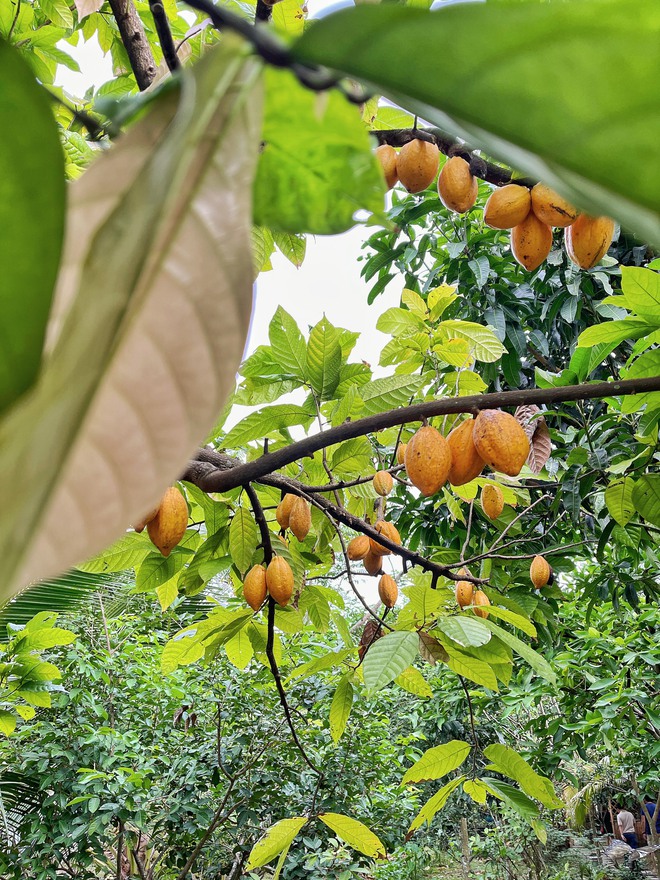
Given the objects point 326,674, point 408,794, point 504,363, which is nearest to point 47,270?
point 504,363

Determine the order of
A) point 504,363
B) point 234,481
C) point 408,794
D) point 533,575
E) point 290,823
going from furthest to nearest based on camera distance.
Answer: point 408,794
point 504,363
point 533,575
point 290,823
point 234,481

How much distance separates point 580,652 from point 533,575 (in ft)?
5.13

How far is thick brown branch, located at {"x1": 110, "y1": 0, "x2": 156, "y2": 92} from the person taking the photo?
33.1 inches

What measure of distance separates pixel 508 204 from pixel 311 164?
60 centimetres

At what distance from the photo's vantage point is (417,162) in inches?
29.6

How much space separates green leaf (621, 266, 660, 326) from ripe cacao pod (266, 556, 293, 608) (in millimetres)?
548

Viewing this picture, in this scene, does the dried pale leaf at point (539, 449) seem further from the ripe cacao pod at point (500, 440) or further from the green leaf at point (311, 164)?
the green leaf at point (311, 164)

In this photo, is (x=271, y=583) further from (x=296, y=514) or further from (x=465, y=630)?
(x=465, y=630)

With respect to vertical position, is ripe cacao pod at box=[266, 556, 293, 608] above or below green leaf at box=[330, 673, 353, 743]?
above

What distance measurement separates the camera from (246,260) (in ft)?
0.36

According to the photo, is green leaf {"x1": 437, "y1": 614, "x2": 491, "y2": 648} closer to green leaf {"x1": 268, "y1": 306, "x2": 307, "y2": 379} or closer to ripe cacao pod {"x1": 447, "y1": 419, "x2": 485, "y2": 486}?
ripe cacao pod {"x1": 447, "y1": 419, "x2": 485, "y2": 486}

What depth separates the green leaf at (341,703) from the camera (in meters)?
1.10

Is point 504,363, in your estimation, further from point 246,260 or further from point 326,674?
point 246,260

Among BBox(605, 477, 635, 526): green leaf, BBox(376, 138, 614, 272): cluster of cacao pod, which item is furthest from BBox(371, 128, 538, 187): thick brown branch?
BBox(605, 477, 635, 526): green leaf
